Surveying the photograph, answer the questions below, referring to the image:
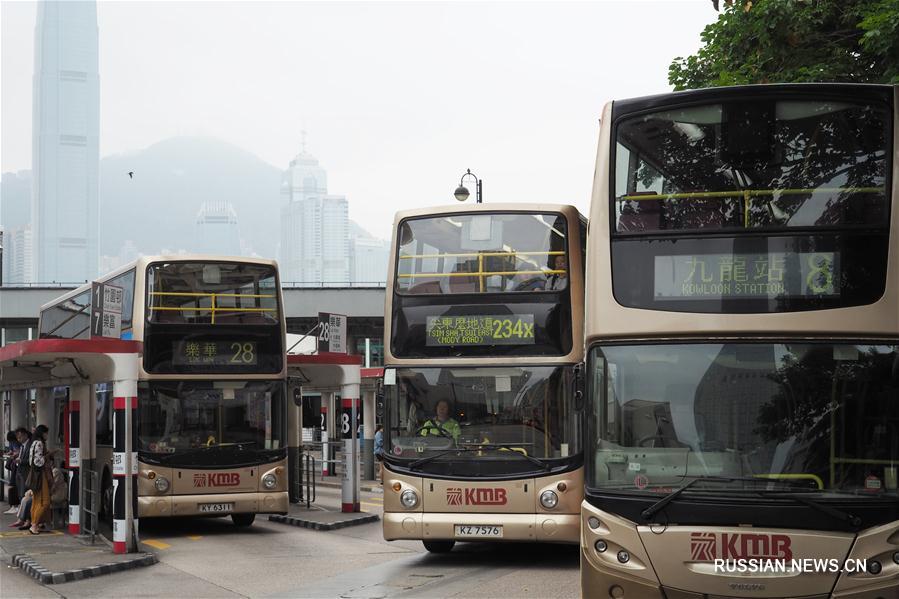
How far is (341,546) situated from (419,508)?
3.29 m

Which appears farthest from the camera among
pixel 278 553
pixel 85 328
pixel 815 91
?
pixel 85 328

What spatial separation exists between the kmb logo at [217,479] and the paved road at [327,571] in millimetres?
852

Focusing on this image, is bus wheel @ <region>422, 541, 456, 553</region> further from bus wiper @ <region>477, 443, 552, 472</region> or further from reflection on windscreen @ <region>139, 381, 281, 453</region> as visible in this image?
reflection on windscreen @ <region>139, 381, 281, 453</region>

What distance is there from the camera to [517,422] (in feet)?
43.1

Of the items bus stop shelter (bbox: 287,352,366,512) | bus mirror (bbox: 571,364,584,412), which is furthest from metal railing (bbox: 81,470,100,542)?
bus mirror (bbox: 571,364,584,412)

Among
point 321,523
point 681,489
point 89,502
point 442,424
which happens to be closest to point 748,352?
point 681,489

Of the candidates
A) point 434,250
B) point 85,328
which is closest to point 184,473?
point 85,328

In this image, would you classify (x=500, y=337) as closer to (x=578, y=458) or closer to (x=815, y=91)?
(x=578, y=458)

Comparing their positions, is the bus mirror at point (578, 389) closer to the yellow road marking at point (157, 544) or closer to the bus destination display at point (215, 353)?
the yellow road marking at point (157, 544)

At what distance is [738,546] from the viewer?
25.9 ft

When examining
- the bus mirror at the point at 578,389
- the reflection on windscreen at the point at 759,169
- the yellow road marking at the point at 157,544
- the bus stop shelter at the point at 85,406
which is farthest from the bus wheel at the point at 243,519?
the reflection on windscreen at the point at 759,169

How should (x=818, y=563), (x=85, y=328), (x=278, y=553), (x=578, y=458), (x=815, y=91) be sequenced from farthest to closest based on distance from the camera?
(x=85, y=328) < (x=278, y=553) < (x=578, y=458) < (x=815, y=91) < (x=818, y=563)

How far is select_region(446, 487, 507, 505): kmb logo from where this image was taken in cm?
1306

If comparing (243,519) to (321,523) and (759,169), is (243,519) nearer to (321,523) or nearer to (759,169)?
(321,523)
